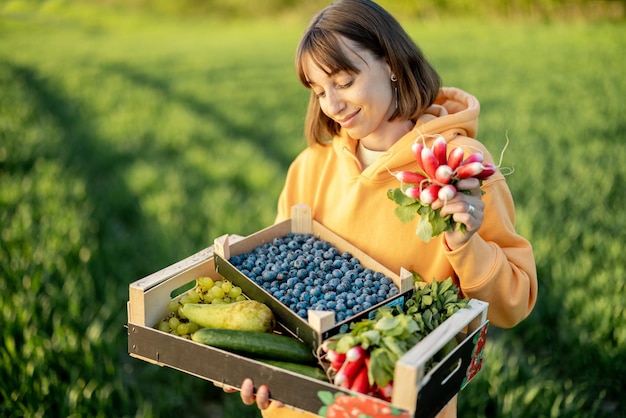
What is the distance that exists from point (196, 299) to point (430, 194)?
74cm

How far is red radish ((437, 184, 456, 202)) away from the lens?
4.52 feet

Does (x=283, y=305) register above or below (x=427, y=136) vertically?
below

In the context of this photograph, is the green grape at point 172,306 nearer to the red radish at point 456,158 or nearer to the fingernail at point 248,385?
the fingernail at point 248,385

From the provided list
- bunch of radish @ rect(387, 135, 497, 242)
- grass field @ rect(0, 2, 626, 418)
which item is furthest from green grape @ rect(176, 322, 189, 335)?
grass field @ rect(0, 2, 626, 418)

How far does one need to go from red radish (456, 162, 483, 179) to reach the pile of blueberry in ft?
1.22

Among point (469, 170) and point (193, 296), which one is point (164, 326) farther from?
A: point (469, 170)

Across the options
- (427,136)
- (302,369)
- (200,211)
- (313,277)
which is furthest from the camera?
(200,211)

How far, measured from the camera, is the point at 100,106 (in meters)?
10.1

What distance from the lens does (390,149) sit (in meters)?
1.84

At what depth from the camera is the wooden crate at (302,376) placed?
1.28 metres

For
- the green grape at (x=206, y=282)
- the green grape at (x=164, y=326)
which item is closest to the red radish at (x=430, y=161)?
the green grape at (x=206, y=282)

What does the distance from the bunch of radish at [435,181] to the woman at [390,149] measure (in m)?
0.10

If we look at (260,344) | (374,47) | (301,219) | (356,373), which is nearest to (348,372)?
(356,373)

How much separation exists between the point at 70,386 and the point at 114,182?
3.61 m
